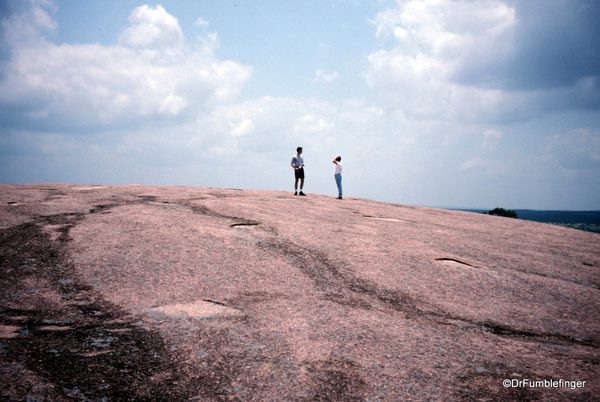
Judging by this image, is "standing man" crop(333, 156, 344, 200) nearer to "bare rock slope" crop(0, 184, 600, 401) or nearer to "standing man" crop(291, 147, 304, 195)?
"standing man" crop(291, 147, 304, 195)

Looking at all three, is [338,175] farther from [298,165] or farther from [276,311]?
[276,311]

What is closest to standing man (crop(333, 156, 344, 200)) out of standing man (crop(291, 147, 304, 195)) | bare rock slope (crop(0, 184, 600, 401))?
standing man (crop(291, 147, 304, 195))

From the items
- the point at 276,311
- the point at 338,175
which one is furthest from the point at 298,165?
the point at 276,311

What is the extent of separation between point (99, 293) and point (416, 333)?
4.22m

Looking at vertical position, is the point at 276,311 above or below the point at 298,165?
below

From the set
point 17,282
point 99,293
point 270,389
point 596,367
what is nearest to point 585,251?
point 596,367

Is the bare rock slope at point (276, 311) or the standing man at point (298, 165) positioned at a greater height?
the standing man at point (298, 165)

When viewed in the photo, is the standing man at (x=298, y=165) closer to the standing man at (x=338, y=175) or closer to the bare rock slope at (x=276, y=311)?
the standing man at (x=338, y=175)

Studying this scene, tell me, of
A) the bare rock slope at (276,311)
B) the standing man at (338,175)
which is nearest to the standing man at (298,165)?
the standing man at (338,175)

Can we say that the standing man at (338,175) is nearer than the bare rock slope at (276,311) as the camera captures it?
No

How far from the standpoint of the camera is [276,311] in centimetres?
416

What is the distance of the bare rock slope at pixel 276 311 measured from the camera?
280cm

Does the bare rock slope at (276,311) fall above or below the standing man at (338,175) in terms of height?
below

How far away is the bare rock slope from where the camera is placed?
9.18 feet
